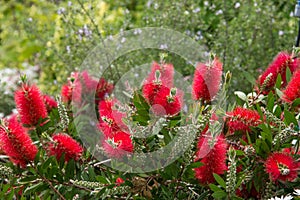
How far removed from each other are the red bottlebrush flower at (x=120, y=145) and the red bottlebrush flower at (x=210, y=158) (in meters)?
0.16

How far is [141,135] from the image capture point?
49.6 inches

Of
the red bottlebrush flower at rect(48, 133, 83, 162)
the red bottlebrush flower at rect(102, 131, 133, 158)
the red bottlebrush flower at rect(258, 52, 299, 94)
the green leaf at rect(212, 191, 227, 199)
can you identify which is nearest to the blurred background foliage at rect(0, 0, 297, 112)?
the red bottlebrush flower at rect(258, 52, 299, 94)

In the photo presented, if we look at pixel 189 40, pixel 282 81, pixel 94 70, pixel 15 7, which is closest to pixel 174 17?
pixel 189 40

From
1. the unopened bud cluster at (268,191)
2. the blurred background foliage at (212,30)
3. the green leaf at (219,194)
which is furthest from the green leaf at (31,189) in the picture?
the blurred background foliage at (212,30)

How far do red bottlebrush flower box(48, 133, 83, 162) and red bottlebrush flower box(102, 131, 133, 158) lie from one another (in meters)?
0.13

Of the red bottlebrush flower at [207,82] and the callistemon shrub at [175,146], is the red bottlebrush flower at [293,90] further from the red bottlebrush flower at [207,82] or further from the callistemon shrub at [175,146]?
the red bottlebrush flower at [207,82]

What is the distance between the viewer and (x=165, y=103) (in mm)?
1245

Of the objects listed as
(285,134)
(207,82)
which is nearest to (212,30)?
(207,82)

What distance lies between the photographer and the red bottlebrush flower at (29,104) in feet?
4.40

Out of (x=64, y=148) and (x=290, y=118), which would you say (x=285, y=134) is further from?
(x=64, y=148)

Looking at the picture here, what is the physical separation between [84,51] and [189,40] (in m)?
0.52

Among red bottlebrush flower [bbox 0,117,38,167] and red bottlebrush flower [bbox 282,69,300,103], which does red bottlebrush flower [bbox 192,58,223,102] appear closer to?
red bottlebrush flower [bbox 282,69,300,103]

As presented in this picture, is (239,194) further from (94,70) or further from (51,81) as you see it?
(51,81)

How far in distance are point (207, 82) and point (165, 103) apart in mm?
121
